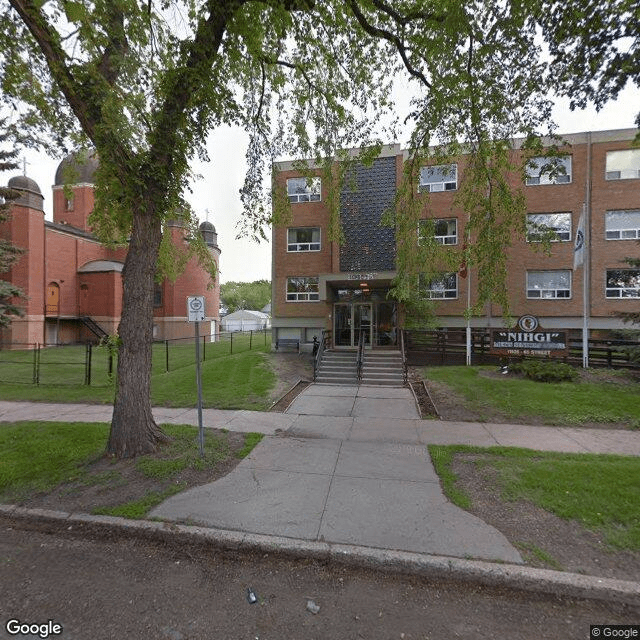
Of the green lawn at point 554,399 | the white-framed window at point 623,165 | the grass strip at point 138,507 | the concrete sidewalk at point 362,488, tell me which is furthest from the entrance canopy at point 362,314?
the white-framed window at point 623,165

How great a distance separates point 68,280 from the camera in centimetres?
2678

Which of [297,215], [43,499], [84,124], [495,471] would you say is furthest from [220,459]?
[297,215]

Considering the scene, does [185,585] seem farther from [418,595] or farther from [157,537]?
[418,595]

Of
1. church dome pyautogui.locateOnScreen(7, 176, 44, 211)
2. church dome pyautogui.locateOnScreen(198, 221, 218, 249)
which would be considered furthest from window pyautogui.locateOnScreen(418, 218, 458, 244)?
church dome pyautogui.locateOnScreen(7, 176, 44, 211)

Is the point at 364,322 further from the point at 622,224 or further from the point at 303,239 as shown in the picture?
the point at 622,224

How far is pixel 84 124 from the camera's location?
5098 millimetres

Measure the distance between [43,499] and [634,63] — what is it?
939cm

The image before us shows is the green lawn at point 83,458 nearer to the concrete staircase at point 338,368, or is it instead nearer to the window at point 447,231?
the concrete staircase at point 338,368

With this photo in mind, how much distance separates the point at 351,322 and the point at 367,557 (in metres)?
14.1

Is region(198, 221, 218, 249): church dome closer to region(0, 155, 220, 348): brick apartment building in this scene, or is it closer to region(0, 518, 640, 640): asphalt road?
region(0, 155, 220, 348): brick apartment building

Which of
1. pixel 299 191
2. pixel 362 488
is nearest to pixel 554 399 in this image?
pixel 362 488

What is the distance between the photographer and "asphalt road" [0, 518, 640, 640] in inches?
97.4

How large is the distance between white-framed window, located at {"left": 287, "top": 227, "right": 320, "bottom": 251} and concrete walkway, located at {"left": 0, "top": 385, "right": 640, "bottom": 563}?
11309 mm

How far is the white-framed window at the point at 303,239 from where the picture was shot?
18.4 m
